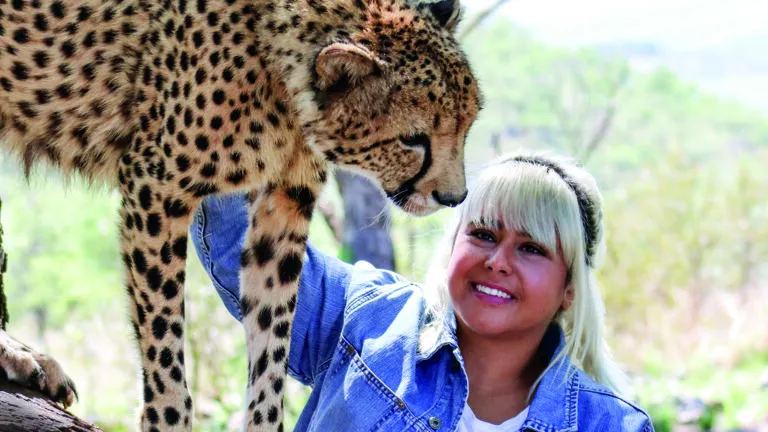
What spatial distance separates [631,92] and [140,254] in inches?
996

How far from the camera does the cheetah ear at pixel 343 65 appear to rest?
7.45 feet

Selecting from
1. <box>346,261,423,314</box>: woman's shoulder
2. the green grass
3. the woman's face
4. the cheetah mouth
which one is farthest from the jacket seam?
the green grass

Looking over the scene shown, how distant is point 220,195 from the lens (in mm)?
2494

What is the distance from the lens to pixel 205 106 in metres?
2.32

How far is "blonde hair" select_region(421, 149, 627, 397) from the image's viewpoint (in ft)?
8.78

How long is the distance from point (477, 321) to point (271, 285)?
1.95ft

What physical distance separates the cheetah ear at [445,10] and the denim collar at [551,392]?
32.9 inches

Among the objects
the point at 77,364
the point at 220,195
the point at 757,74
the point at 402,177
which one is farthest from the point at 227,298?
the point at 757,74

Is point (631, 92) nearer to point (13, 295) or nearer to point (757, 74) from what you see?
point (757, 74)

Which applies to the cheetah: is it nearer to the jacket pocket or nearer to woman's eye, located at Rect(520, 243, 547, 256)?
the jacket pocket

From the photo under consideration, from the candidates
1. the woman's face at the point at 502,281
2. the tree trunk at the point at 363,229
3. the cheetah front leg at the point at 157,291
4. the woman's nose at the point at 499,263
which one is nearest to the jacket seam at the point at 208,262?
the cheetah front leg at the point at 157,291

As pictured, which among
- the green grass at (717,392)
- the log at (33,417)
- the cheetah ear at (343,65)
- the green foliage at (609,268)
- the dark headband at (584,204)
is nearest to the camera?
the log at (33,417)

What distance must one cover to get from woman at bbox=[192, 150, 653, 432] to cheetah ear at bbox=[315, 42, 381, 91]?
0.54 metres

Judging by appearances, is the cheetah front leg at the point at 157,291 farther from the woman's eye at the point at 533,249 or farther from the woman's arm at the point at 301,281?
the woman's eye at the point at 533,249
